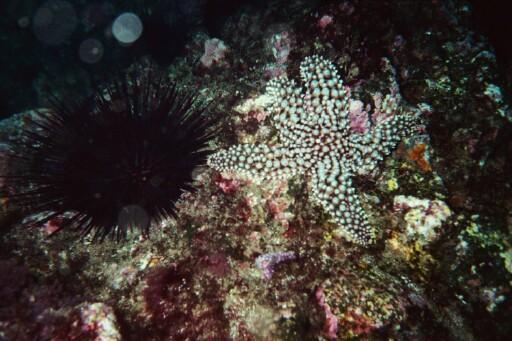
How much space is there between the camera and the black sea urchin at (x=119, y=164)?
12.3 feet

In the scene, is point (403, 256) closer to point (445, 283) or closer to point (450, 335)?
point (445, 283)

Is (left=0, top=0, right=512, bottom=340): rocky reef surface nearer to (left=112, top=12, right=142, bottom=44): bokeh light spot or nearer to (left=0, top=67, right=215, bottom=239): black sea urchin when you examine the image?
(left=0, top=67, right=215, bottom=239): black sea urchin

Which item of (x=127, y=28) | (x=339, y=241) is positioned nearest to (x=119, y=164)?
(x=339, y=241)

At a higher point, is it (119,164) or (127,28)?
(127,28)

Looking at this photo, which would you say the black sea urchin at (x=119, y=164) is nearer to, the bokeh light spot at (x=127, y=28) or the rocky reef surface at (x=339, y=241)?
the rocky reef surface at (x=339, y=241)

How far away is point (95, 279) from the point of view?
3.81 meters

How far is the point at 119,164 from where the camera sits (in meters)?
3.73

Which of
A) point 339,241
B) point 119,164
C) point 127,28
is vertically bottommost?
point 339,241

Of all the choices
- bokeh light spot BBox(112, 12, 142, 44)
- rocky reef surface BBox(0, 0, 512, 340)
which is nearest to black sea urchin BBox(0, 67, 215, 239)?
rocky reef surface BBox(0, 0, 512, 340)

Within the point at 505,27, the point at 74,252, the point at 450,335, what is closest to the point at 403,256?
the point at 450,335

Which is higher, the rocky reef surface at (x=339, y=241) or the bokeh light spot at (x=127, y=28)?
the bokeh light spot at (x=127, y=28)

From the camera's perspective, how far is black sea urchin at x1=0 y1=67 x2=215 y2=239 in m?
3.75

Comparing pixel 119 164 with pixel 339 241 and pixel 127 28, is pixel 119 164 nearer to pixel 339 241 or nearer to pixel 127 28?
pixel 339 241

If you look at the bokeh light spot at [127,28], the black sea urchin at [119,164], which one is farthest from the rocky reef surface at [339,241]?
the bokeh light spot at [127,28]
